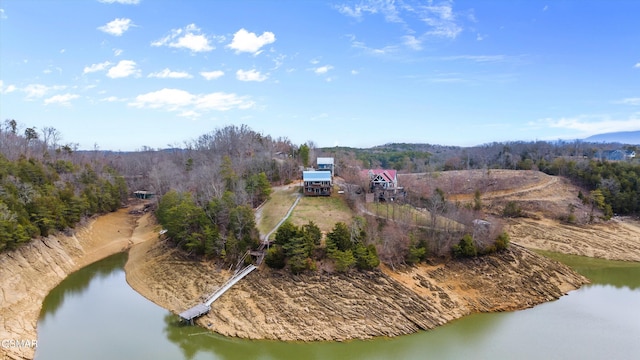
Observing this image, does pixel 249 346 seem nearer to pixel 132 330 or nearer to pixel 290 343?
pixel 290 343

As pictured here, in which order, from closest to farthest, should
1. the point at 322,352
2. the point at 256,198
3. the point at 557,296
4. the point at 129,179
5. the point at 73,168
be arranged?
1. the point at 322,352
2. the point at 557,296
3. the point at 256,198
4. the point at 73,168
5. the point at 129,179

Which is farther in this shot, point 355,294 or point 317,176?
point 317,176

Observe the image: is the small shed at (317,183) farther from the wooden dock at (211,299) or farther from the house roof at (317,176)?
the wooden dock at (211,299)

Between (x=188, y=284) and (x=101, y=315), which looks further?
(x=188, y=284)

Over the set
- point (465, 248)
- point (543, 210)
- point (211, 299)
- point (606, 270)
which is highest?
point (543, 210)

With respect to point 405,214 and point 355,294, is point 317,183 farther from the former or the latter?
point 355,294

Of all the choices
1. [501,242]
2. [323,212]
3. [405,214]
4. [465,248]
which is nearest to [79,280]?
[323,212]

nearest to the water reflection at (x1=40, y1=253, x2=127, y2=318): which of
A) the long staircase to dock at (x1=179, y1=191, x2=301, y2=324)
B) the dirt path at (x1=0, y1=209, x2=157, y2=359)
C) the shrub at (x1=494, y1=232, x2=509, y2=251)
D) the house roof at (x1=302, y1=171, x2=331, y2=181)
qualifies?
the dirt path at (x1=0, y1=209, x2=157, y2=359)

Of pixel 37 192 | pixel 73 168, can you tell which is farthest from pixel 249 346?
pixel 73 168
